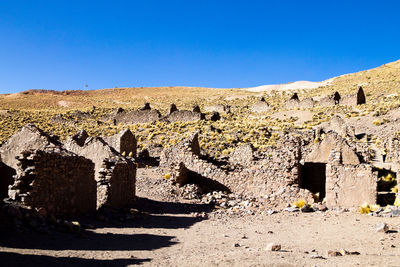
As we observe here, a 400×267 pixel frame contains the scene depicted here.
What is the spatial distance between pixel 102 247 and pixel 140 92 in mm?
94257

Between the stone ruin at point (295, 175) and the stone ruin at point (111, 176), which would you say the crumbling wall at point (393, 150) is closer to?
the stone ruin at point (295, 175)

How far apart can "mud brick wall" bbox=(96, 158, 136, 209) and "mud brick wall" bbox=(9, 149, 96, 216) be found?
0.59 meters

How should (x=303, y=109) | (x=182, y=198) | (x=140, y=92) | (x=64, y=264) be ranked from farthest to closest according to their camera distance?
1. (x=140, y=92)
2. (x=303, y=109)
3. (x=182, y=198)
4. (x=64, y=264)

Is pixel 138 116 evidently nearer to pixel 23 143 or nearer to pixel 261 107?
pixel 261 107

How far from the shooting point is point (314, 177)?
15625 millimetres

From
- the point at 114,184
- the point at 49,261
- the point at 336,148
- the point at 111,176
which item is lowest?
the point at 49,261

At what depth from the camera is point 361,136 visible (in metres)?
27.8

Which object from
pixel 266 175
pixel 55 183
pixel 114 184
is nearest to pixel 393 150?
pixel 266 175

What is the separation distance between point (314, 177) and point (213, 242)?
8570 mm

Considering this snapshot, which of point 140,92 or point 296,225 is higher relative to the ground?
point 140,92

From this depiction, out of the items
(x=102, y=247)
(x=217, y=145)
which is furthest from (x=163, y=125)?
(x=102, y=247)

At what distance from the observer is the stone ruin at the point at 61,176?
28.5ft

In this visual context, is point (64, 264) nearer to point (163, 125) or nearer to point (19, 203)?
point (19, 203)

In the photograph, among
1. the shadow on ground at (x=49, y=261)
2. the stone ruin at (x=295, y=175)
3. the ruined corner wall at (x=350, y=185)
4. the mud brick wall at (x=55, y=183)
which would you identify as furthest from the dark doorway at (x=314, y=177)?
the shadow on ground at (x=49, y=261)
